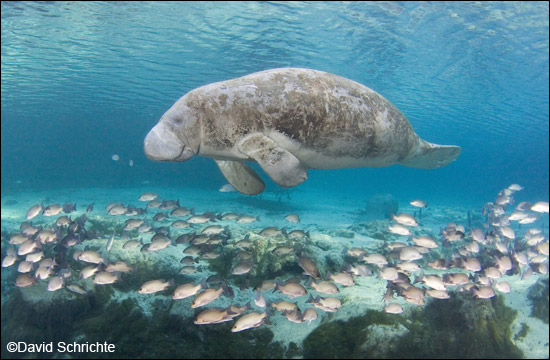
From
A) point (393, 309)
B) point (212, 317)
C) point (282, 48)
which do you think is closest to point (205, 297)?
point (212, 317)

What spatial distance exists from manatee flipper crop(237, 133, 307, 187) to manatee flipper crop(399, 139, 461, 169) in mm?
2718

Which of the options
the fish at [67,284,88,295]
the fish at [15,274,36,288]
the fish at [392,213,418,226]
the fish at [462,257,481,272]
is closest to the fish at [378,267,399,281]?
the fish at [462,257,481,272]

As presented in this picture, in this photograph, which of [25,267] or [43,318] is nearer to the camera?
[43,318]

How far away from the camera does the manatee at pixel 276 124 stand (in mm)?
3275

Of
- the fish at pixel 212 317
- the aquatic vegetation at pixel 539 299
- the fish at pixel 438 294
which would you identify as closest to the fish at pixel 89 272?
the fish at pixel 212 317

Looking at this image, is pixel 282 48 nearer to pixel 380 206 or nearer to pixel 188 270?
pixel 380 206

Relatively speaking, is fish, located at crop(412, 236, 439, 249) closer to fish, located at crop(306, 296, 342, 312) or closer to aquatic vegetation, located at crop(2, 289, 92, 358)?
fish, located at crop(306, 296, 342, 312)

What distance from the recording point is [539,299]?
5695mm

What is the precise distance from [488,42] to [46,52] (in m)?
Answer: 22.9

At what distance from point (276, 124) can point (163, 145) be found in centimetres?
124

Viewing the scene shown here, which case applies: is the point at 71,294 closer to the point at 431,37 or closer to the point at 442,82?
the point at 431,37

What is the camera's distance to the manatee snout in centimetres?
314

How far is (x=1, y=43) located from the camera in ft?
49.5

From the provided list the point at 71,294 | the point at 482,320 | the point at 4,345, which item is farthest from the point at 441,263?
the point at 4,345
